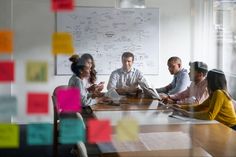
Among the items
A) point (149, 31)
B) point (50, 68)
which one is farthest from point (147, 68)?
point (50, 68)

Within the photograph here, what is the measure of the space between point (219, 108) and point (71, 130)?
73.3 inches

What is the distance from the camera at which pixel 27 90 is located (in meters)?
0.91

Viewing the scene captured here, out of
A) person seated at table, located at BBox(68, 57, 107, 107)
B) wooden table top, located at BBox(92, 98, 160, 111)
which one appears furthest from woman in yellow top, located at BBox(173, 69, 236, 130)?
person seated at table, located at BBox(68, 57, 107, 107)

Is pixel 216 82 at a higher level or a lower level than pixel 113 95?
higher

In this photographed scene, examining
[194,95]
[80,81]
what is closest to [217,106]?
→ [194,95]

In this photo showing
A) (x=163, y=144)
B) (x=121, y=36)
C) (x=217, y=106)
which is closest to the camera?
(x=163, y=144)

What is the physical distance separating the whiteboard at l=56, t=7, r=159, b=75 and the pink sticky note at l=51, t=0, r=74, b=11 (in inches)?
148

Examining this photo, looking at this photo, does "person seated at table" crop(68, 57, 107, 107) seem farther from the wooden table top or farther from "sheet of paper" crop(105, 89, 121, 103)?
"sheet of paper" crop(105, 89, 121, 103)

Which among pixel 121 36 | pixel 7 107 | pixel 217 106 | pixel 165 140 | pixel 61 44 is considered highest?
pixel 121 36

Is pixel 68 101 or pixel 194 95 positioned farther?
pixel 194 95

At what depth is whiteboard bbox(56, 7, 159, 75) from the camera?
4.74 meters

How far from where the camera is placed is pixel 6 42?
0.89m

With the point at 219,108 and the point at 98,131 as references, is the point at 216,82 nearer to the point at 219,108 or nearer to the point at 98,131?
the point at 219,108

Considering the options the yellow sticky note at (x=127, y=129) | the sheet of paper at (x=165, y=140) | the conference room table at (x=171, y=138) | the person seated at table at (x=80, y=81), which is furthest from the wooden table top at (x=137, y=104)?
the yellow sticky note at (x=127, y=129)
